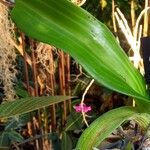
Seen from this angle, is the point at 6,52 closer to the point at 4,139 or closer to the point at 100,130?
the point at 4,139

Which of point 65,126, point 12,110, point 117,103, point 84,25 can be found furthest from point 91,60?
point 117,103

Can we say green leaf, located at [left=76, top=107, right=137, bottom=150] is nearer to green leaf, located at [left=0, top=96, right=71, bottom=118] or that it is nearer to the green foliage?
green leaf, located at [left=0, top=96, right=71, bottom=118]

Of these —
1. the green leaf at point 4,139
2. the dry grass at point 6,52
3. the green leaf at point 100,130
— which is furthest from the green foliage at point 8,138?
the green leaf at point 100,130

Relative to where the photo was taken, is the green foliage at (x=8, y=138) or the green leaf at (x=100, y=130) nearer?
the green leaf at (x=100, y=130)

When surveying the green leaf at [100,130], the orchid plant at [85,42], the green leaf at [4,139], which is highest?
the orchid plant at [85,42]

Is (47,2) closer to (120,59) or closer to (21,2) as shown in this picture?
(21,2)

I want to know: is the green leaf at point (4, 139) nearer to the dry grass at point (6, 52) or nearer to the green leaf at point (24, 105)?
the dry grass at point (6, 52)

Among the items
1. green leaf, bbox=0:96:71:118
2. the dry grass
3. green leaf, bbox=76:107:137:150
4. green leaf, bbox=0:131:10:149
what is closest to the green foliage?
green leaf, bbox=0:131:10:149
